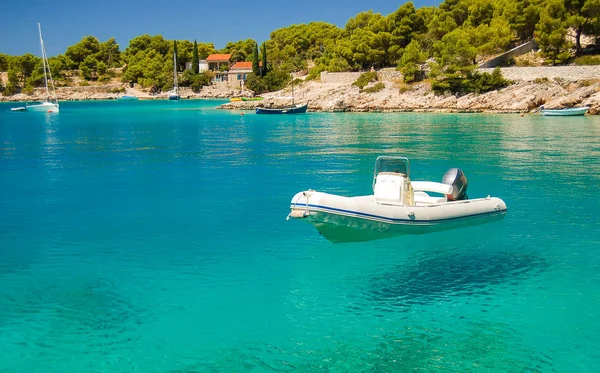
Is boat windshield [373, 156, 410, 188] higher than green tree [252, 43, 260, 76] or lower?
lower

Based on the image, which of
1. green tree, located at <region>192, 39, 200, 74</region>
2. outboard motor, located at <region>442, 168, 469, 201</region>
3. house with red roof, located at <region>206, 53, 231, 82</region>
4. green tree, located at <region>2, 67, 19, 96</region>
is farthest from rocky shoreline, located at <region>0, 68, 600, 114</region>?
green tree, located at <region>2, 67, 19, 96</region>

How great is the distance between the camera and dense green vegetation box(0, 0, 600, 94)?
62.7 meters

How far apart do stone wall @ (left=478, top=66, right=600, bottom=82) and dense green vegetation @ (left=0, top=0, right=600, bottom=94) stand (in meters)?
2.06

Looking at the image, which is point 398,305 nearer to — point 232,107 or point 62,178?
point 62,178

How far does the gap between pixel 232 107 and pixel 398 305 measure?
79.5 metres

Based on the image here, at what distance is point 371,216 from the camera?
38.1ft

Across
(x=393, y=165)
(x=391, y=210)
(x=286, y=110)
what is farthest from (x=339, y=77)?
(x=391, y=210)

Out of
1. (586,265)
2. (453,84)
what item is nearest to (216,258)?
(586,265)

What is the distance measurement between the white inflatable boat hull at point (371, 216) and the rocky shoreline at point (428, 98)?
46181 mm

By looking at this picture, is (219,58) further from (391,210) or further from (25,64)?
(391,210)

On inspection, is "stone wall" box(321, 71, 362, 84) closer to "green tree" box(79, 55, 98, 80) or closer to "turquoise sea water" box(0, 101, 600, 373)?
"turquoise sea water" box(0, 101, 600, 373)

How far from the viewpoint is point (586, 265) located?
12219mm

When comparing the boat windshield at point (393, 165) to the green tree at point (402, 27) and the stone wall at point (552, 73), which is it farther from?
the green tree at point (402, 27)

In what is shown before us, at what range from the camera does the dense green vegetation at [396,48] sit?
62.7 m
